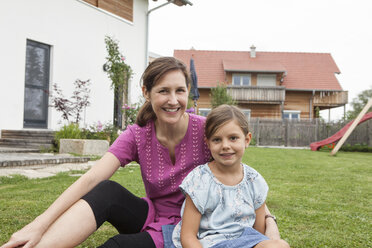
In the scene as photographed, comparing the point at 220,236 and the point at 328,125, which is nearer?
the point at 220,236

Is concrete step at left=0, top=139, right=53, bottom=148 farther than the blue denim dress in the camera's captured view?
Yes

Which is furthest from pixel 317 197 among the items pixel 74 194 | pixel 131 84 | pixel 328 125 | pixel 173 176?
pixel 328 125

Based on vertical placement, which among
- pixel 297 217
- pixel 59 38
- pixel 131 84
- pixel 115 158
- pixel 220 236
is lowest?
pixel 297 217

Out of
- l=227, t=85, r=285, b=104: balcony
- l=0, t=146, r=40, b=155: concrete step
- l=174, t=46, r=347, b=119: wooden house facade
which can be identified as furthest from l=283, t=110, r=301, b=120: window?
l=0, t=146, r=40, b=155: concrete step

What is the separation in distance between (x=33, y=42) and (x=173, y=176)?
771cm

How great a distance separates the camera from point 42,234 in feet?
5.36

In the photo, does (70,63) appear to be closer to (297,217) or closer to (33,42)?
→ (33,42)

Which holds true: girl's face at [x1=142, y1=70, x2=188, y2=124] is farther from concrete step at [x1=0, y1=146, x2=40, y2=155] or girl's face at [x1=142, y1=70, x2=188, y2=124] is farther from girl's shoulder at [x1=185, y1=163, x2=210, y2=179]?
concrete step at [x1=0, y1=146, x2=40, y2=155]

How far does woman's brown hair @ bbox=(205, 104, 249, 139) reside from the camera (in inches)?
73.7

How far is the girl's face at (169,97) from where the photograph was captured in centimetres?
196

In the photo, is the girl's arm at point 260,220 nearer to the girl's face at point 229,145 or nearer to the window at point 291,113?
the girl's face at point 229,145

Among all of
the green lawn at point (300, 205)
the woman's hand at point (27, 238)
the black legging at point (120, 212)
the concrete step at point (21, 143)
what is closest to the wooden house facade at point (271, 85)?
the concrete step at point (21, 143)

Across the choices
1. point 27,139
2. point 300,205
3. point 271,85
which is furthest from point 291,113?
point 300,205

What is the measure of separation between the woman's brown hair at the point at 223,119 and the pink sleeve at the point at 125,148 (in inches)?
A: 18.0
